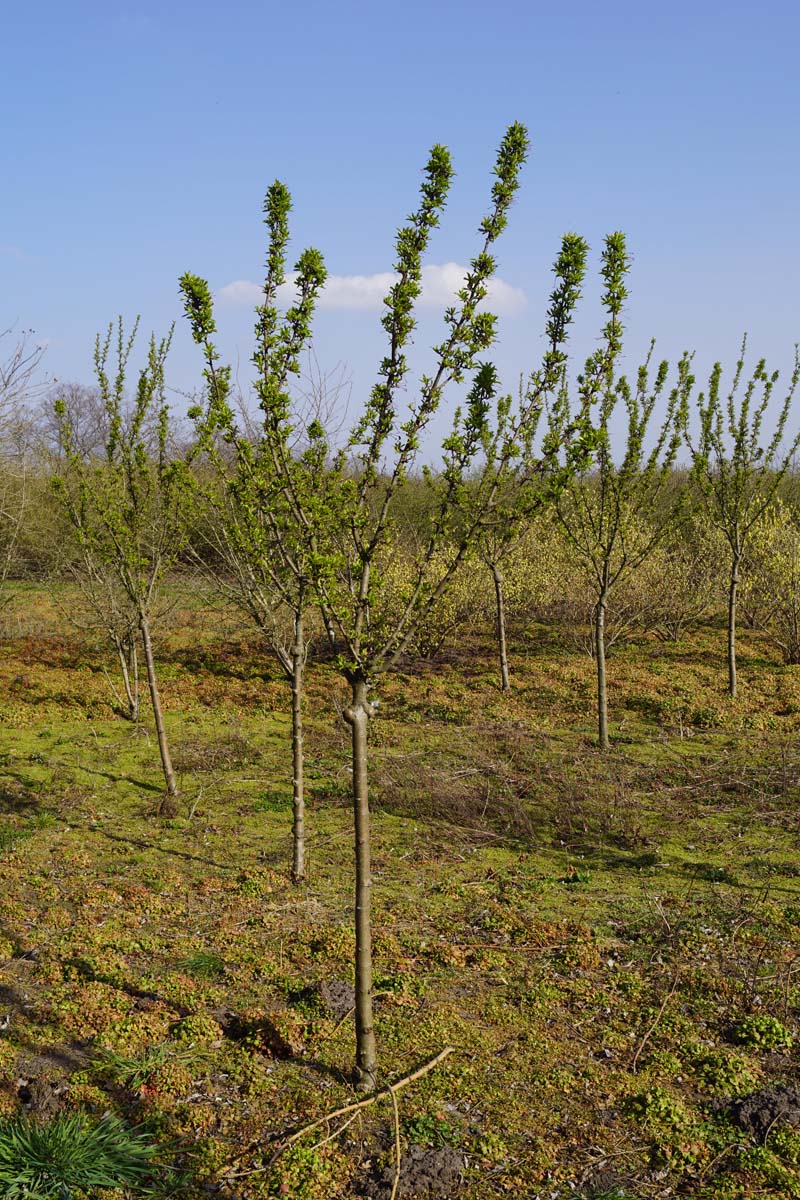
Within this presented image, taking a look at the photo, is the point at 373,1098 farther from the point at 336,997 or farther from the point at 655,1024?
the point at 655,1024

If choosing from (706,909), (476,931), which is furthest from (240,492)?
(706,909)

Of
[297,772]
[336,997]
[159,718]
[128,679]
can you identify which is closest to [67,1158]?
[336,997]

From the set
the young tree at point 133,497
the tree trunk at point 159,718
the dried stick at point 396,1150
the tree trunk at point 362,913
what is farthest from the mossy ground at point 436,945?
the young tree at point 133,497

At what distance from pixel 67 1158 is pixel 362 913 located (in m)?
1.92

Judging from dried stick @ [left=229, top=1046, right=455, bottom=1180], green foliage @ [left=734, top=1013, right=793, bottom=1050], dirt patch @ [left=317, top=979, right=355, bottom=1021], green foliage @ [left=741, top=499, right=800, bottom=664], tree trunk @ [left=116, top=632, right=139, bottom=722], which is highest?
green foliage @ [left=741, top=499, right=800, bottom=664]

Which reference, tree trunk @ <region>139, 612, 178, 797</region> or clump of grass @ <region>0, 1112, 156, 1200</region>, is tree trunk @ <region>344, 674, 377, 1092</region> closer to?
clump of grass @ <region>0, 1112, 156, 1200</region>

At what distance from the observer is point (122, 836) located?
948 centimetres

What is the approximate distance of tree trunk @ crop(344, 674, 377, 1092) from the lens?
15.9ft

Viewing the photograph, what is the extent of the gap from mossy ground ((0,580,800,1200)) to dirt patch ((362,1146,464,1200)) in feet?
0.33

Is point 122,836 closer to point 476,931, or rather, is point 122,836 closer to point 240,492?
point 476,931

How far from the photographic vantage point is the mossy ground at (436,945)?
15.1ft

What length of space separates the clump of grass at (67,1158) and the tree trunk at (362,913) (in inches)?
50.2

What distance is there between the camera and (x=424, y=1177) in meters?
4.24

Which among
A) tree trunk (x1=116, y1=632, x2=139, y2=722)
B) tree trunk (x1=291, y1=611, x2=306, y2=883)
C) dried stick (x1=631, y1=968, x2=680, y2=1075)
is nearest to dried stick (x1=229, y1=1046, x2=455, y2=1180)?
dried stick (x1=631, y1=968, x2=680, y2=1075)
